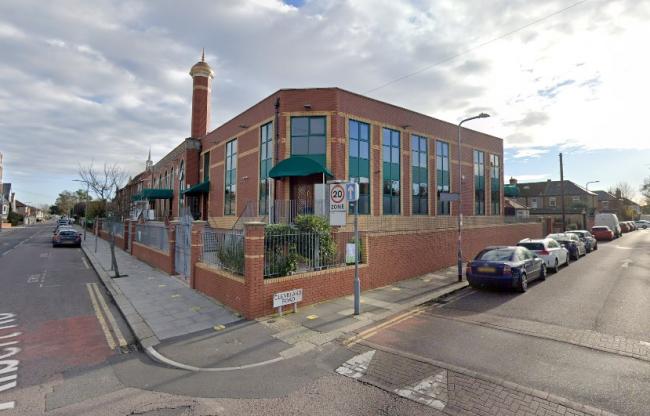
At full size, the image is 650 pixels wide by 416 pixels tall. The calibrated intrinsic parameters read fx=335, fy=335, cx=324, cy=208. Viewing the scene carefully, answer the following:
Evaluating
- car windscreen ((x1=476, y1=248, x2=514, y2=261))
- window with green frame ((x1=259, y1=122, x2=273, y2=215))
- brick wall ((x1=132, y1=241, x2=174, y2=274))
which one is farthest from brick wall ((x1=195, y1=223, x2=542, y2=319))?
window with green frame ((x1=259, y1=122, x2=273, y2=215))

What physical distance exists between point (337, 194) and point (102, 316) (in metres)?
6.61

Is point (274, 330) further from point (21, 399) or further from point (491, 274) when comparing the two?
point (491, 274)

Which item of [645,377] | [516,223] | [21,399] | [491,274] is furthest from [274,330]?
[516,223]

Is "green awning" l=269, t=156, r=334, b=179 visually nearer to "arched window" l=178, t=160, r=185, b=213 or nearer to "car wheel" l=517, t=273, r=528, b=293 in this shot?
"car wheel" l=517, t=273, r=528, b=293

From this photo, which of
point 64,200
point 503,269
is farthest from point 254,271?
point 64,200

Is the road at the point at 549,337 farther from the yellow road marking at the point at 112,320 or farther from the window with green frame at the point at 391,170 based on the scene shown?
the window with green frame at the point at 391,170

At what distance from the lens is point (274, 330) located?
7051 mm

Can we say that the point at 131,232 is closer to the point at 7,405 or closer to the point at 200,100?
the point at 200,100

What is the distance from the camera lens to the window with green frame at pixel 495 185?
2992 centimetres

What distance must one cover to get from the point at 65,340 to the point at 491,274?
36.3 ft

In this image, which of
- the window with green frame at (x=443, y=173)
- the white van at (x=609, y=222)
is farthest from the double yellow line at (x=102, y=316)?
the white van at (x=609, y=222)

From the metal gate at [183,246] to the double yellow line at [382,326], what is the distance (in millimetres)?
7589

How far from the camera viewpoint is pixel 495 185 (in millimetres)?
30422

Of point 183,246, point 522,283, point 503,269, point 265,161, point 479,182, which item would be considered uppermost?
point 265,161
